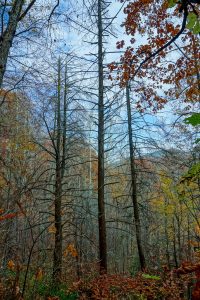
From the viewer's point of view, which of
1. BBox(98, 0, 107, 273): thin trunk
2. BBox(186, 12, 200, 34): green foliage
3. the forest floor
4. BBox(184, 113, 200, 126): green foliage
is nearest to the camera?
BBox(186, 12, 200, 34): green foliage

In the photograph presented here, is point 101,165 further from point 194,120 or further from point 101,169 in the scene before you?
point 194,120

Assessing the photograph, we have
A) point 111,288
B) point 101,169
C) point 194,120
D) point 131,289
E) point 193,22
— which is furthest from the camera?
point 101,169

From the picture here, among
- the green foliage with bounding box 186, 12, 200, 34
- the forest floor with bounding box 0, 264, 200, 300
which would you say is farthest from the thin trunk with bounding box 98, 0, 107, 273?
the green foliage with bounding box 186, 12, 200, 34

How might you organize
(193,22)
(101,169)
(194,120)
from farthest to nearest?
(101,169) → (194,120) → (193,22)

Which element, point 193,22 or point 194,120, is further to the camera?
point 194,120

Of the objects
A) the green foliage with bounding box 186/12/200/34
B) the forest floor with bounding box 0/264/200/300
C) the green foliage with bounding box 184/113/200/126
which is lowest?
the forest floor with bounding box 0/264/200/300

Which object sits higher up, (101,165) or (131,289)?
(101,165)

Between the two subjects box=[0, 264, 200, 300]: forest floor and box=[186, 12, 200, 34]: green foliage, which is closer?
box=[186, 12, 200, 34]: green foliage

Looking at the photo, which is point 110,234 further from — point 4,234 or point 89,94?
point 4,234

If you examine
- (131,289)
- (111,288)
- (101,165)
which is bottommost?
(111,288)

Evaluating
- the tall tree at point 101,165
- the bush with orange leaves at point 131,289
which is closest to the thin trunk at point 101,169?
the tall tree at point 101,165

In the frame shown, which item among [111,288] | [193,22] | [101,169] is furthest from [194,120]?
[101,169]

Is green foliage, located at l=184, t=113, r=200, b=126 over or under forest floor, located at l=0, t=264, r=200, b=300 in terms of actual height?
over

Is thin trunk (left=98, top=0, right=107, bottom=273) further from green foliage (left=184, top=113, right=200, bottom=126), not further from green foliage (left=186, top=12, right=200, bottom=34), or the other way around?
green foliage (left=186, top=12, right=200, bottom=34)
